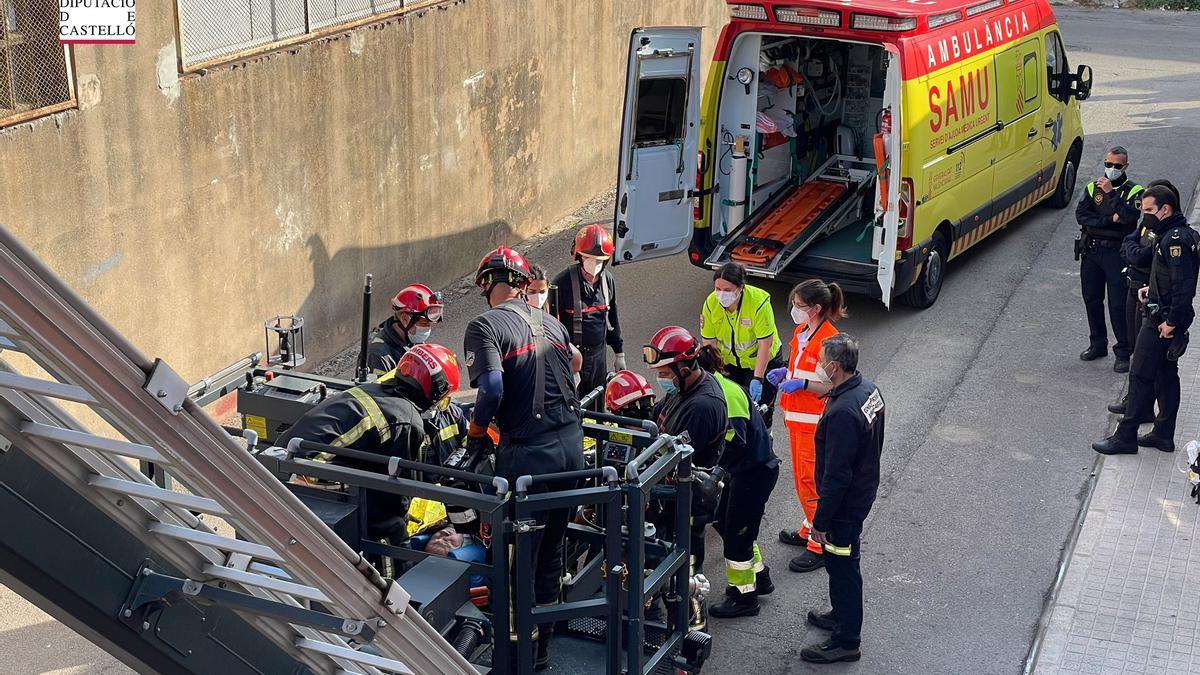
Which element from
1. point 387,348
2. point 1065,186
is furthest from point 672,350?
point 1065,186

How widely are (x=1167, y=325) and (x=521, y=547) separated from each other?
215 inches

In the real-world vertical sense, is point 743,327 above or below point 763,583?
above

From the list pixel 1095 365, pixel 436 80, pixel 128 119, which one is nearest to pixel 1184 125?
pixel 1095 365

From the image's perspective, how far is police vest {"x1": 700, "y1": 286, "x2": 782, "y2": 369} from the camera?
8.54 meters

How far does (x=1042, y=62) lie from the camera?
1309 centimetres

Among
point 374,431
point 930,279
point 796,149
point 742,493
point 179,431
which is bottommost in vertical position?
point 930,279

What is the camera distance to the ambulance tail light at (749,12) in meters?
11.1

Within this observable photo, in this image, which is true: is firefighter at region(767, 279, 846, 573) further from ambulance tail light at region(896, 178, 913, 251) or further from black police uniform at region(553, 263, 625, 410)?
ambulance tail light at region(896, 178, 913, 251)

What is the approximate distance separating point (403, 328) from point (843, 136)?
22.8 ft

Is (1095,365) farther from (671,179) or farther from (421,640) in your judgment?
(421,640)

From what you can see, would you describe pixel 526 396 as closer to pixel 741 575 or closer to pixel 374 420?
pixel 374 420

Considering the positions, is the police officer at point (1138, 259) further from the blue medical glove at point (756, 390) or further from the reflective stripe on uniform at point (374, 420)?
the reflective stripe on uniform at point (374, 420)

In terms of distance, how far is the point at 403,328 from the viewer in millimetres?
7504

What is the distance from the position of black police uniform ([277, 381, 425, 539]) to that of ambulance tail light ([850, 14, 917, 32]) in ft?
20.3
